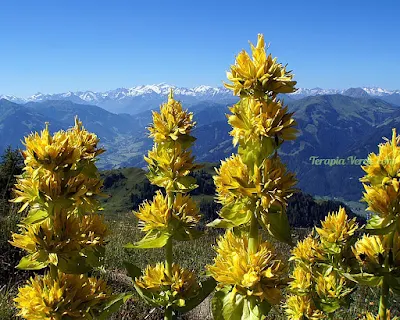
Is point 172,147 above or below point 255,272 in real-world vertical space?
above

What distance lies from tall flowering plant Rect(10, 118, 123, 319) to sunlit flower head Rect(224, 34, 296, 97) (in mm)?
1013

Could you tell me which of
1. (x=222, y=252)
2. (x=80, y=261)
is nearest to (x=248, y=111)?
(x=222, y=252)

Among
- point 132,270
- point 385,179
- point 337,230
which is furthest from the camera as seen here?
point 337,230

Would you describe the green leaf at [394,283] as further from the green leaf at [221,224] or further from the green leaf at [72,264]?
the green leaf at [72,264]

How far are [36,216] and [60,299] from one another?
49 cm

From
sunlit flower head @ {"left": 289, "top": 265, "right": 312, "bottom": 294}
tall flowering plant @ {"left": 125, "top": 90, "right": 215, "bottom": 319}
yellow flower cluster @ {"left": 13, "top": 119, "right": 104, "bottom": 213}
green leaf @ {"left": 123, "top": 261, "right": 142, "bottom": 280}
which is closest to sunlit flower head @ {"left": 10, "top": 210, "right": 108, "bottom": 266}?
yellow flower cluster @ {"left": 13, "top": 119, "right": 104, "bottom": 213}

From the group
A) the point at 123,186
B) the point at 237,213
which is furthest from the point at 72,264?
the point at 123,186

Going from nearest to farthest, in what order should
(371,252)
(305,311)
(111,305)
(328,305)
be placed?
(111,305) → (371,252) → (328,305) → (305,311)

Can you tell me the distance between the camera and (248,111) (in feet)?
6.88

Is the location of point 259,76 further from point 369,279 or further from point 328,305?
point 328,305

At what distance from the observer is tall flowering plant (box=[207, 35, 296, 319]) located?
6.77 feet

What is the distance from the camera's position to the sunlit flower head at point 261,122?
202 cm

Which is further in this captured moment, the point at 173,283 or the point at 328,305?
the point at 328,305

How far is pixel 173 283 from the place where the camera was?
9.80 ft
